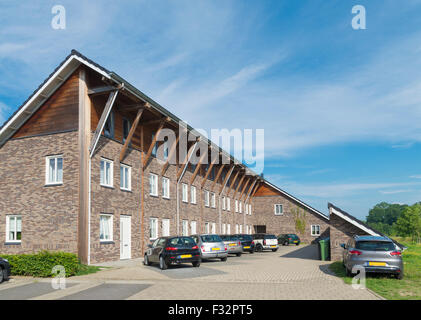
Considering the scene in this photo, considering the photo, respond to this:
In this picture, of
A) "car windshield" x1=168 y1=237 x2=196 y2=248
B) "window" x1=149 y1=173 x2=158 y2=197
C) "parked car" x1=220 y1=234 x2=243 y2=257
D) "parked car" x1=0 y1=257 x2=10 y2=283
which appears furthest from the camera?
"window" x1=149 y1=173 x2=158 y2=197

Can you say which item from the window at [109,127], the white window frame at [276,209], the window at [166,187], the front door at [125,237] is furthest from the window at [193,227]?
the white window frame at [276,209]

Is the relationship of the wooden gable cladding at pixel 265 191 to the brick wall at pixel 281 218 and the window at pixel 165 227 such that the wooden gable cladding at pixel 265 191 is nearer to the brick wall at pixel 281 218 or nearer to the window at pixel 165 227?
the brick wall at pixel 281 218

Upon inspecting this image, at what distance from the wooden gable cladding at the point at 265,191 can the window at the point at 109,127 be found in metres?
33.3

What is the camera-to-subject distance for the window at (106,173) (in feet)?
65.9

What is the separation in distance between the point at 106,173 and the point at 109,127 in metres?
2.40

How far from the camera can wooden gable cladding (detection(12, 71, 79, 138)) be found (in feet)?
62.3

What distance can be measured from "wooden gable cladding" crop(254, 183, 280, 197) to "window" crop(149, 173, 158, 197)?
27.8 meters

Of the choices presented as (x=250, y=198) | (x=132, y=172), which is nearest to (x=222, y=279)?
(x=132, y=172)

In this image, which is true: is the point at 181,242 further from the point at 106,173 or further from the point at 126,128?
the point at 126,128

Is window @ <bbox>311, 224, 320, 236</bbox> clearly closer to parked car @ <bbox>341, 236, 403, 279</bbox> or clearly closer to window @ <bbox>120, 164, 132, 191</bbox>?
window @ <bbox>120, 164, 132, 191</bbox>

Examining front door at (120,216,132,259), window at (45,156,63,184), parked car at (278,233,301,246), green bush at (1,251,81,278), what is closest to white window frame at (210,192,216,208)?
parked car at (278,233,301,246)

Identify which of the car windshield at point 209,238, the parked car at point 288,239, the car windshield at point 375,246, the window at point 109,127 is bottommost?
the parked car at point 288,239

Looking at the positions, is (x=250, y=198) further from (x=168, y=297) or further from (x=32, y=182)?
(x=168, y=297)
